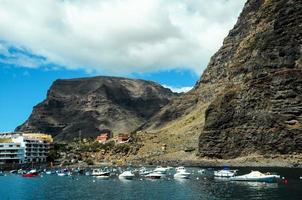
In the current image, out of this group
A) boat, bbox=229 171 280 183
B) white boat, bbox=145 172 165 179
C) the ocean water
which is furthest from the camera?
white boat, bbox=145 172 165 179

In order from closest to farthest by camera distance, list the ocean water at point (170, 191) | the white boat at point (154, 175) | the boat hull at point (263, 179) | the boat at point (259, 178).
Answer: the ocean water at point (170, 191)
the boat hull at point (263, 179)
the boat at point (259, 178)
the white boat at point (154, 175)

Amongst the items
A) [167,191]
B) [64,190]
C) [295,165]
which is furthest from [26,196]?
[295,165]

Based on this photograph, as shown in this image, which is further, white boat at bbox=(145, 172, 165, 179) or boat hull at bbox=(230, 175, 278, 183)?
white boat at bbox=(145, 172, 165, 179)

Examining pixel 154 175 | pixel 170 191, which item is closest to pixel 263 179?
pixel 170 191

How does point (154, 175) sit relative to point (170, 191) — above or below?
above

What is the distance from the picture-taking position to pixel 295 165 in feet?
650

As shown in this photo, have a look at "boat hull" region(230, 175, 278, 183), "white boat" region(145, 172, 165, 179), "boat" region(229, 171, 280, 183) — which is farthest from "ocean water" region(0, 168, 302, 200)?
"white boat" region(145, 172, 165, 179)

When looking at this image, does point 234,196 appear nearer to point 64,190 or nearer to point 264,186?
point 264,186

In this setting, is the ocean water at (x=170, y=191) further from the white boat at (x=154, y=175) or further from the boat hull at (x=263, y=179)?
the white boat at (x=154, y=175)

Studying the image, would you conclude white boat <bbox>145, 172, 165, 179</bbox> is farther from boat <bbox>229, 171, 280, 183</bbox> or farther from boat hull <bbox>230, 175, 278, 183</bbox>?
boat hull <bbox>230, 175, 278, 183</bbox>

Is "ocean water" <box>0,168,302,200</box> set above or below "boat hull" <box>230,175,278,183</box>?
below

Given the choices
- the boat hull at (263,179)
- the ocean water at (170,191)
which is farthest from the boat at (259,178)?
the ocean water at (170,191)

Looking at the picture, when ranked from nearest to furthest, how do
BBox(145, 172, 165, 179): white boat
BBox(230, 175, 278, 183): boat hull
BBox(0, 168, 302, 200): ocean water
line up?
BBox(0, 168, 302, 200): ocean water
BBox(230, 175, 278, 183): boat hull
BBox(145, 172, 165, 179): white boat

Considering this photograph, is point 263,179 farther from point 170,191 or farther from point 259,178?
point 170,191
